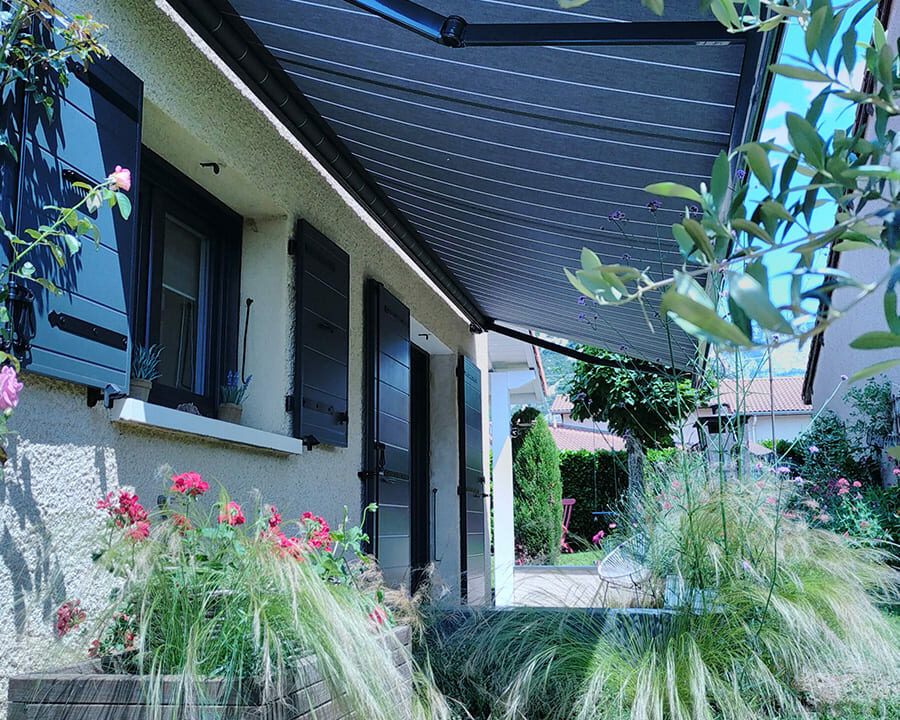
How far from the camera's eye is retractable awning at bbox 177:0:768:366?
320 centimetres

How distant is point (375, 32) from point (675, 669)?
284cm

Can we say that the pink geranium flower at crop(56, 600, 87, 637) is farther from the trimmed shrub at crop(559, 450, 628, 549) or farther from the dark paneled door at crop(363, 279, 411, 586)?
the trimmed shrub at crop(559, 450, 628, 549)

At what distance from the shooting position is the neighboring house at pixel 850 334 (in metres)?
11.1

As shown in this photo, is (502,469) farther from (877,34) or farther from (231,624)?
(877,34)

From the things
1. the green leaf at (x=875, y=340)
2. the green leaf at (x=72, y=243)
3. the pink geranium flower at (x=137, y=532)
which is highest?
the green leaf at (x=72, y=243)

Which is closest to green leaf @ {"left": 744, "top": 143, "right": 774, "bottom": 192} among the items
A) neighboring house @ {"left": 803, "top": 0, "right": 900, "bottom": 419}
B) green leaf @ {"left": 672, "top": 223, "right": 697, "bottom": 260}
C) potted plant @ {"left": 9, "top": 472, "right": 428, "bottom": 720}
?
green leaf @ {"left": 672, "top": 223, "right": 697, "bottom": 260}

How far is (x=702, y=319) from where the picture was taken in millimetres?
680

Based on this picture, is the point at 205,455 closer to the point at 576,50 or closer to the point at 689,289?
the point at 576,50

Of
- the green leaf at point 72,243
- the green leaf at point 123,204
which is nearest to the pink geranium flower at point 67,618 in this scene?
the green leaf at point 72,243

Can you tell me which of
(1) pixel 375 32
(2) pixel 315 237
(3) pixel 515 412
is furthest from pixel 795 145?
(3) pixel 515 412

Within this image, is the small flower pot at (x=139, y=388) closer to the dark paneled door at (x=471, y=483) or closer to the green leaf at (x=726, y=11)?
the green leaf at (x=726, y=11)

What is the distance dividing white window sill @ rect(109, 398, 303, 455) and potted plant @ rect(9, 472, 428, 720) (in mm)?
438

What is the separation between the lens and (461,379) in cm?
866

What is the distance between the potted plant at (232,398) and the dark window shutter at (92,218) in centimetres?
110
